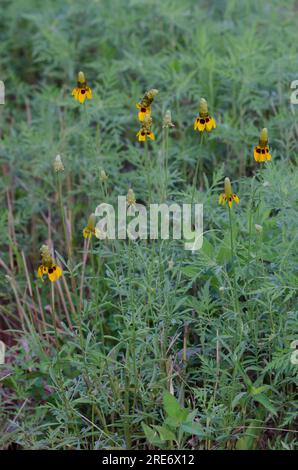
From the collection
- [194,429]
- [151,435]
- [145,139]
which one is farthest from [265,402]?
[145,139]

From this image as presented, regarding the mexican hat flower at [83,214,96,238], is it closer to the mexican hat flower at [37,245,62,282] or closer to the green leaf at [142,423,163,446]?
the mexican hat flower at [37,245,62,282]

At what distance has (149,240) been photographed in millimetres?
3109

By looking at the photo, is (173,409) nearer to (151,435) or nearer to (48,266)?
(151,435)

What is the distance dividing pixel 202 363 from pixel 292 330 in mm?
339

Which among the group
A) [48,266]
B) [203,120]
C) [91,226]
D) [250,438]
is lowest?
[250,438]

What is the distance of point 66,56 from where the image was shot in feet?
13.7

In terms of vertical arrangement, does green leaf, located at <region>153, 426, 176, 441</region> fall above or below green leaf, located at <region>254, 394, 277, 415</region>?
below

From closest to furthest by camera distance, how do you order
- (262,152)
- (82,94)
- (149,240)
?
(262,152), (82,94), (149,240)

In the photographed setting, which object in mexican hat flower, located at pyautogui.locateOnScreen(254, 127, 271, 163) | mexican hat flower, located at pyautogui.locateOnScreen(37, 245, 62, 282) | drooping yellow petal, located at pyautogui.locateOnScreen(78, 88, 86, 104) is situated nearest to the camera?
mexican hat flower, located at pyautogui.locateOnScreen(37, 245, 62, 282)

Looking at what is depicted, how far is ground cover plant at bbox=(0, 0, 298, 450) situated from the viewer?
2.49 metres

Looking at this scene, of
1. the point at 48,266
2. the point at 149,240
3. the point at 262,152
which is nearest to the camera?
the point at 48,266

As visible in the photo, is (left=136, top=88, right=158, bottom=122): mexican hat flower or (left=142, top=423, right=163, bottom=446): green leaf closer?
(left=142, top=423, right=163, bottom=446): green leaf

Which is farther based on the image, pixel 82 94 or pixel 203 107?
pixel 82 94

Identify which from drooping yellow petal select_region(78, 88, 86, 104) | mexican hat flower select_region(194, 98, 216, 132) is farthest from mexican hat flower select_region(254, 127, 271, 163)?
drooping yellow petal select_region(78, 88, 86, 104)
